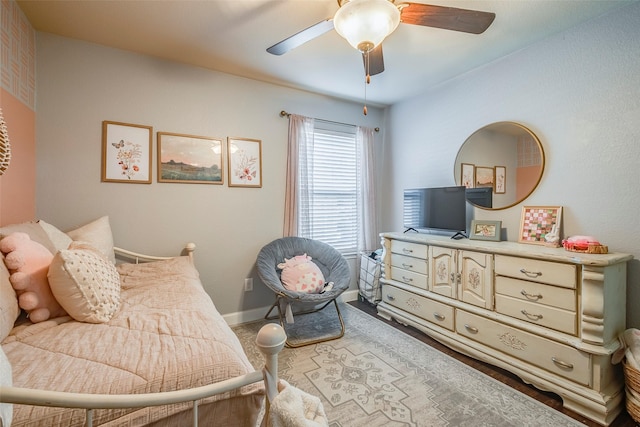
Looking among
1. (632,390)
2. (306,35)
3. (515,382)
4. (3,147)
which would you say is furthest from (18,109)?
(632,390)

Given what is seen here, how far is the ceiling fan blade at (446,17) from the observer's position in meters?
1.38

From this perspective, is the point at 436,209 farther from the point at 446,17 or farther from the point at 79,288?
the point at 79,288

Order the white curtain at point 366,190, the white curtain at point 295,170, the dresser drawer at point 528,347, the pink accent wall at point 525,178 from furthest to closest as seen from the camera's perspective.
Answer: the white curtain at point 366,190 < the white curtain at point 295,170 < the pink accent wall at point 525,178 < the dresser drawer at point 528,347

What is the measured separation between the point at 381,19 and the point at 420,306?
228cm

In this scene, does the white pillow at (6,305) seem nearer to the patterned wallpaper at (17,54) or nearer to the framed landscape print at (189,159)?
the patterned wallpaper at (17,54)

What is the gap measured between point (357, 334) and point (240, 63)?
2.71 metres

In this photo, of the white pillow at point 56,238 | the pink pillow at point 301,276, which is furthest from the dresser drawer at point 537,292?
the white pillow at point 56,238

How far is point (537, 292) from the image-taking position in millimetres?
1837

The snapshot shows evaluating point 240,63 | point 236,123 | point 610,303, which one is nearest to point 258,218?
point 236,123

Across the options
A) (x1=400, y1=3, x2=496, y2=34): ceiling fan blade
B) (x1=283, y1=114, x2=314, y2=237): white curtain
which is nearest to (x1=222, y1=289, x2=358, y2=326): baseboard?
(x1=283, y1=114, x2=314, y2=237): white curtain

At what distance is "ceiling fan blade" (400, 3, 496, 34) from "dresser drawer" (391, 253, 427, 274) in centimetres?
182

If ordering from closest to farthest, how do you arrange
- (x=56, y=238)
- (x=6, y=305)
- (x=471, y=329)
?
(x=6, y=305)
(x=56, y=238)
(x=471, y=329)

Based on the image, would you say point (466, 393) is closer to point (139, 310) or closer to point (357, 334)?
point (357, 334)

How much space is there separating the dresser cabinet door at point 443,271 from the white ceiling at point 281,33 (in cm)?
169
